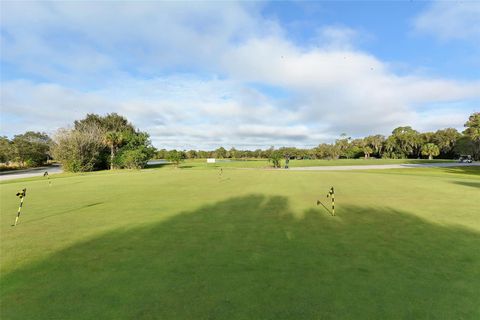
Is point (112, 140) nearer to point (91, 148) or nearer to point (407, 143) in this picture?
point (91, 148)

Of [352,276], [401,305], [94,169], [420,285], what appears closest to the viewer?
[401,305]

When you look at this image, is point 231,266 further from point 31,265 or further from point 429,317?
point 31,265

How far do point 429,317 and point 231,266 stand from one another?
341 cm

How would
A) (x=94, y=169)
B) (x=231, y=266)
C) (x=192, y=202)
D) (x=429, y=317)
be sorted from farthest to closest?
(x=94, y=169) → (x=192, y=202) → (x=231, y=266) → (x=429, y=317)

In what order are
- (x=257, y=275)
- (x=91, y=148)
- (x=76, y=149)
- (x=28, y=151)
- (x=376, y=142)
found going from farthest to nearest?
(x=376, y=142)
(x=28, y=151)
(x=91, y=148)
(x=76, y=149)
(x=257, y=275)

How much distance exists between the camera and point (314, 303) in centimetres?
407

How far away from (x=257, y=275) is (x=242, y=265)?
1.86ft

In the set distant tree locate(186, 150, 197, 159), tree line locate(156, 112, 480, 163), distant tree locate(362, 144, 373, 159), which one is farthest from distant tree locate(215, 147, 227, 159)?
distant tree locate(362, 144, 373, 159)

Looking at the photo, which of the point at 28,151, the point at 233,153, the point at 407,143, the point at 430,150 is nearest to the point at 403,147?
the point at 407,143

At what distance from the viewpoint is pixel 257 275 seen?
16.6 feet

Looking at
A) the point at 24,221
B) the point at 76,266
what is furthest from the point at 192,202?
the point at 76,266

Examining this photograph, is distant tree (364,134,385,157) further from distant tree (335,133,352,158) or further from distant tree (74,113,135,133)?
distant tree (74,113,135,133)

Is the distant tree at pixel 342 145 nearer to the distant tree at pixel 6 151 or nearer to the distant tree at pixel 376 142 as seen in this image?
the distant tree at pixel 376 142

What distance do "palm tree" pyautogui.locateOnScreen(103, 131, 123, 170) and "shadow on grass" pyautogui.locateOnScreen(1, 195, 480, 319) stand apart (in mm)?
50851
